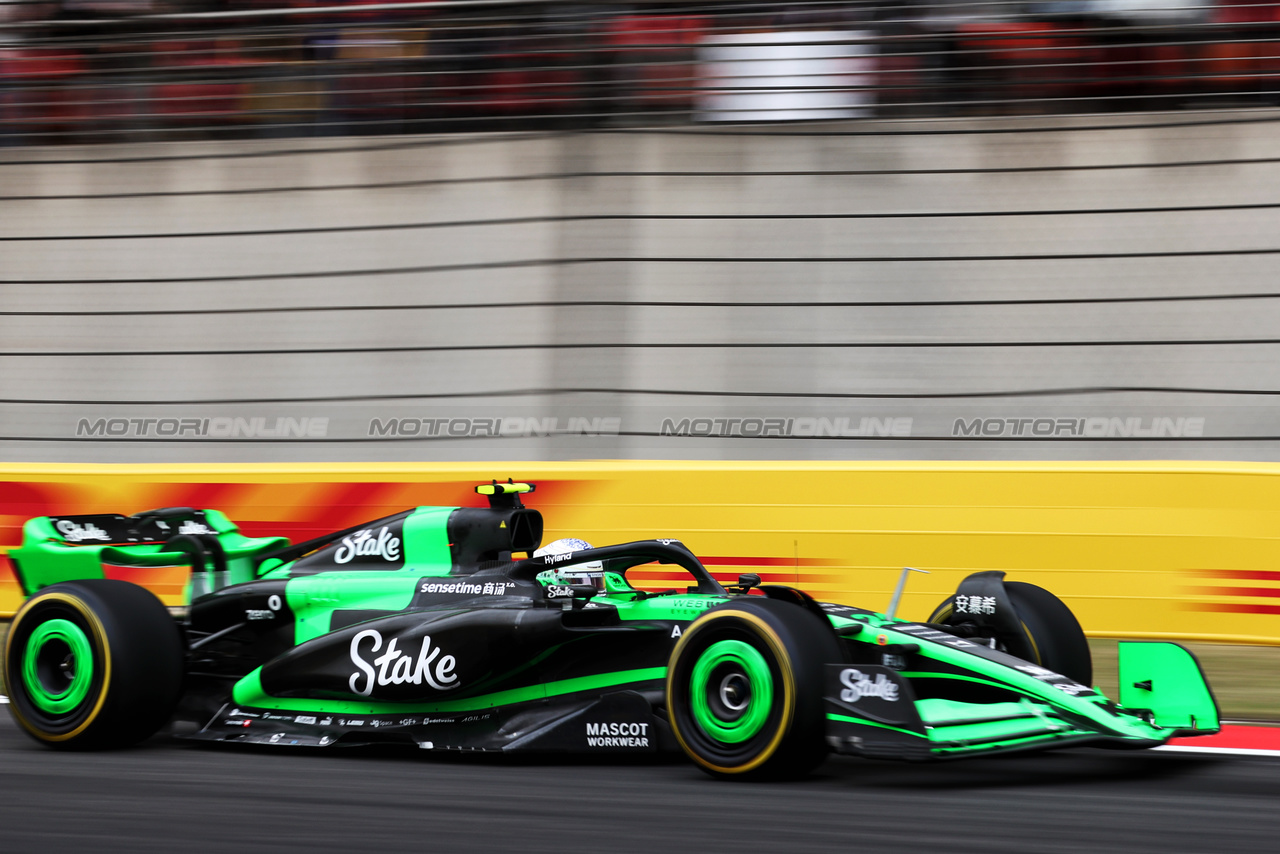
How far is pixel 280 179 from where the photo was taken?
11375mm

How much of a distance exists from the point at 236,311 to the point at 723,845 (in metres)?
8.31

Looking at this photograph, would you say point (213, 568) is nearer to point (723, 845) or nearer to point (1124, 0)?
point (723, 845)

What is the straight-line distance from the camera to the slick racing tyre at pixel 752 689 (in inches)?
170

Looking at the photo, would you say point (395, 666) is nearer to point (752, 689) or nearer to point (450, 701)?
point (450, 701)

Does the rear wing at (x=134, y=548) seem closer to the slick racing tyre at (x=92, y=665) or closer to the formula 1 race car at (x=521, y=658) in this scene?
the formula 1 race car at (x=521, y=658)

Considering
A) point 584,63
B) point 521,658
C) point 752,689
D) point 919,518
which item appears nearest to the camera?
point 752,689

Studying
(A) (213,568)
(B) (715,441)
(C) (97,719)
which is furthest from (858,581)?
(C) (97,719)

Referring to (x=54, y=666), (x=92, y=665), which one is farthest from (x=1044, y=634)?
(x=54, y=666)

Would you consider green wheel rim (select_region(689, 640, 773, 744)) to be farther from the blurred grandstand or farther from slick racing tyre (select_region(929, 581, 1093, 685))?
the blurred grandstand

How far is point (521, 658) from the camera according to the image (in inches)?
196

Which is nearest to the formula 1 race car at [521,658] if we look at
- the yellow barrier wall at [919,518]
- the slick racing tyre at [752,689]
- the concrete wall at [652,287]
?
the slick racing tyre at [752,689]

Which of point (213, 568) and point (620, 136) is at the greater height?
point (620, 136)

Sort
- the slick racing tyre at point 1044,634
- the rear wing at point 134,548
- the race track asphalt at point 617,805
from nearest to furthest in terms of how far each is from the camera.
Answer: the race track asphalt at point 617,805, the slick racing tyre at point 1044,634, the rear wing at point 134,548

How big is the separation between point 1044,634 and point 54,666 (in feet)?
11.8
